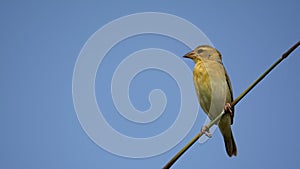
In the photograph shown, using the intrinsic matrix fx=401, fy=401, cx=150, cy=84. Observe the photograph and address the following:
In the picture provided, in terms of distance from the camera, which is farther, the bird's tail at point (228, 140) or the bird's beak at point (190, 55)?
the bird's tail at point (228, 140)

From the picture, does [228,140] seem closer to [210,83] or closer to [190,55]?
[210,83]

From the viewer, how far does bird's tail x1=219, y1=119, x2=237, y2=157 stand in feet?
15.3

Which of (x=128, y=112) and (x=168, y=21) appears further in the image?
(x=168, y=21)

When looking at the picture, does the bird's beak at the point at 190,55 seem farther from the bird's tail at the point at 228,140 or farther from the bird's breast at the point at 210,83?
the bird's tail at the point at 228,140

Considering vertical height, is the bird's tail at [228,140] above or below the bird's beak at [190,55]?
below

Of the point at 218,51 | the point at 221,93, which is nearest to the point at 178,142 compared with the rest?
the point at 221,93

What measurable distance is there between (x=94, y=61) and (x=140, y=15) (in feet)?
2.00

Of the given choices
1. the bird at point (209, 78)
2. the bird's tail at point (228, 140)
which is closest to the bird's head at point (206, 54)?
the bird at point (209, 78)

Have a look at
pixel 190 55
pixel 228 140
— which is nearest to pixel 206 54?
pixel 190 55

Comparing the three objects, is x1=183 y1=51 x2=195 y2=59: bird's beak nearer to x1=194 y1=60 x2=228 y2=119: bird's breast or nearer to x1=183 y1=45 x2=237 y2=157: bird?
x1=183 y1=45 x2=237 y2=157: bird

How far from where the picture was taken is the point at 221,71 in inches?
176

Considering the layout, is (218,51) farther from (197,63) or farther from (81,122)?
(81,122)

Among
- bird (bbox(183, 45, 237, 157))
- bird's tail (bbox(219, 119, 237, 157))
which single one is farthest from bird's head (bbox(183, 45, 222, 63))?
bird's tail (bbox(219, 119, 237, 157))

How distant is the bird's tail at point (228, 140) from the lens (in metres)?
4.68
